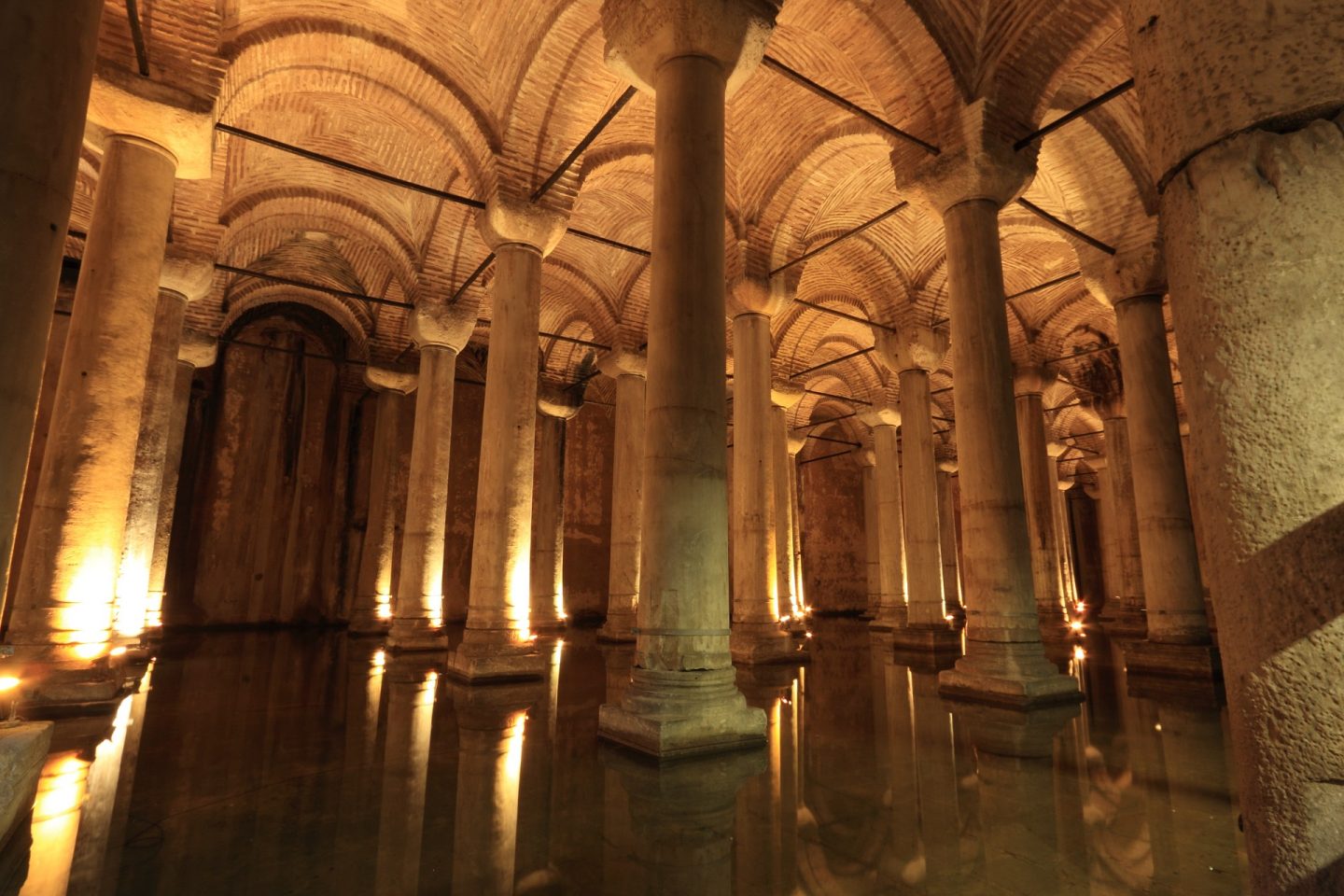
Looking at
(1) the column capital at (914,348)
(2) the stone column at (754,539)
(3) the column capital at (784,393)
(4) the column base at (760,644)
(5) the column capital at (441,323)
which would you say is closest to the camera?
(4) the column base at (760,644)

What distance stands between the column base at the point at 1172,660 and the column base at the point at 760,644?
13.4ft

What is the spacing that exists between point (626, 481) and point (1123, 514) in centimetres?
1049

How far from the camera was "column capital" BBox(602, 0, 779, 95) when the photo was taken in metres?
5.71

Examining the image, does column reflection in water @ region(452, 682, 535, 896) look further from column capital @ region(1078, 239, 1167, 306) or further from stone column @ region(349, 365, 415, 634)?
column capital @ region(1078, 239, 1167, 306)

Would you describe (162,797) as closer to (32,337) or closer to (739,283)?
(32,337)

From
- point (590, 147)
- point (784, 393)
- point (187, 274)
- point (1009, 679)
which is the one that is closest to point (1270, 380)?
point (1009, 679)

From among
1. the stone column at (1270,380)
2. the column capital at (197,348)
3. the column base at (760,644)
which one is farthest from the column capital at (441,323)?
the stone column at (1270,380)

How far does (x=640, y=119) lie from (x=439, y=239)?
3.99 meters

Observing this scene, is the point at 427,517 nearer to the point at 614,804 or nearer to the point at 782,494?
the point at 782,494

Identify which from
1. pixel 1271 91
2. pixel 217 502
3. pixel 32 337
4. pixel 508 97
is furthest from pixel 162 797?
pixel 217 502

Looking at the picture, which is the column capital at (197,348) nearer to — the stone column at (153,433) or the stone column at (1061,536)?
the stone column at (153,433)

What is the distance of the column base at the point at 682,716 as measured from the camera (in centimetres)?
470

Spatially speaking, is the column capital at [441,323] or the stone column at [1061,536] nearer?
the column capital at [441,323]

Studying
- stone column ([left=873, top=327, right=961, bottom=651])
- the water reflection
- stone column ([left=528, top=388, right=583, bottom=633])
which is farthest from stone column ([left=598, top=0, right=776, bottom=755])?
stone column ([left=528, top=388, right=583, bottom=633])
